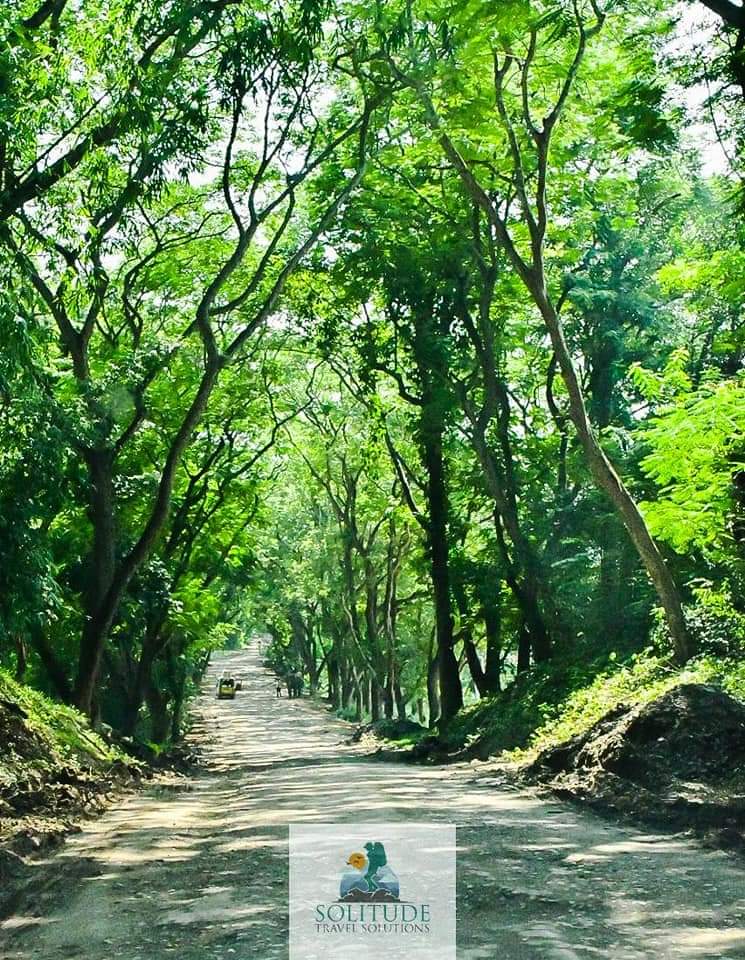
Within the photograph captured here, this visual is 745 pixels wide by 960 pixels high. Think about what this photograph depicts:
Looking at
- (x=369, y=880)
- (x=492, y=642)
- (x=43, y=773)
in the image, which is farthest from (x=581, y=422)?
(x=492, y=642)

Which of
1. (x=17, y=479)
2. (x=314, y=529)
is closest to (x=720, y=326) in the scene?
(x=17, y=479)

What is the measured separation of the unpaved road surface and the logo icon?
1.54ft

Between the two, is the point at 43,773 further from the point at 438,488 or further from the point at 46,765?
the point at 438,488

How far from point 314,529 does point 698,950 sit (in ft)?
146

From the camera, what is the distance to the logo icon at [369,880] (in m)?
7.48

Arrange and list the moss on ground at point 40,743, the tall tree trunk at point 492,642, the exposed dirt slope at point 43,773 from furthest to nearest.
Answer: the tall tree trunk at point 492,642, the moss on ground at point 40,743, the exposed dirt slope at point 43,773

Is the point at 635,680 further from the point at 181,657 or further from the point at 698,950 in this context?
the point at 181,657

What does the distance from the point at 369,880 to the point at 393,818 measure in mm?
3249

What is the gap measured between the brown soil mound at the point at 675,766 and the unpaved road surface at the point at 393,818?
523 millimetres

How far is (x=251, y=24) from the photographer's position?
1438 centimetres

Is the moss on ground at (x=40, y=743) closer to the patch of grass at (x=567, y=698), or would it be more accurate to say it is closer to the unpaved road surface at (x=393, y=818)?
the unpaved road surface at (x=393, y=818)

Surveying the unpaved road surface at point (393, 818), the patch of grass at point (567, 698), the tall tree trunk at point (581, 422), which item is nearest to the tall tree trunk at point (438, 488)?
the patch of grass at point (567, 698)

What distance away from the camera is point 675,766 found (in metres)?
12.4

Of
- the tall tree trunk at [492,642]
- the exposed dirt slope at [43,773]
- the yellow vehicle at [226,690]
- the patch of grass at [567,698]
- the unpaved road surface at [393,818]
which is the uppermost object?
the yellow vehicle at [226,690]
